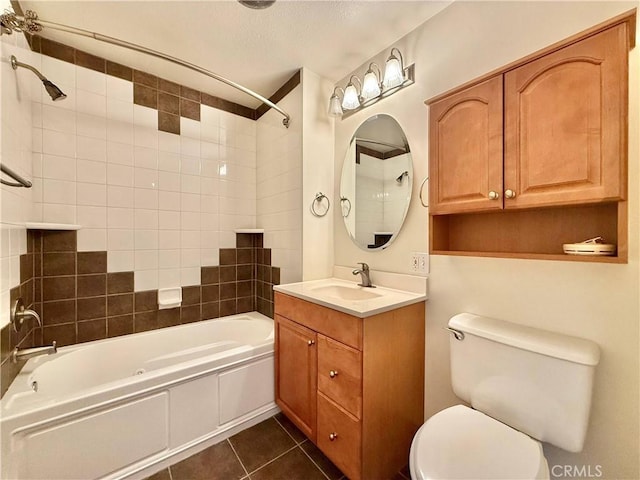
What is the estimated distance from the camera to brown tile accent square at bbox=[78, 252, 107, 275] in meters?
1.85

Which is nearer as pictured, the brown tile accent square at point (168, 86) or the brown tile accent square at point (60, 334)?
the brown tile accent square at point (60, 334)

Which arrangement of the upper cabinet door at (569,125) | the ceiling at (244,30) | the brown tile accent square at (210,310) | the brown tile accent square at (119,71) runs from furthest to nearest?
the brown tile accent square at (210,310)
the brown tile accent square at (119,71)
the ceiling at (244,30)
the upper cabinet door at (569,125)

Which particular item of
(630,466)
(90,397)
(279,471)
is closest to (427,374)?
(630,466)

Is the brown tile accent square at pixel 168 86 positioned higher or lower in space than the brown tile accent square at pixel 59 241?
higher

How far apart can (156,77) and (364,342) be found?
101 inches

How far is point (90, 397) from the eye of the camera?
122 centimetres

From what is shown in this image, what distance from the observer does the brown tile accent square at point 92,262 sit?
1848 millimetres

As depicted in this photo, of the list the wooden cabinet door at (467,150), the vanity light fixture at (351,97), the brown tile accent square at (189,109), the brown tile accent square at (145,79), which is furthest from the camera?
the brown tile accent square at (189,109)

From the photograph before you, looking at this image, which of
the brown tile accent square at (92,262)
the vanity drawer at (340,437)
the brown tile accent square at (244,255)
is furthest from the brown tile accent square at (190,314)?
the vanity drawer at (340,437)

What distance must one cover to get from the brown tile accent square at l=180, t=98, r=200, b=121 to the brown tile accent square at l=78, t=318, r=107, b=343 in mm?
1794

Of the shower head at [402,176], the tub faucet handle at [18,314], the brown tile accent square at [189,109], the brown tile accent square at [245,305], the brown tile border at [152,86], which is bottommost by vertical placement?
the brown tile accent square at [245,305]

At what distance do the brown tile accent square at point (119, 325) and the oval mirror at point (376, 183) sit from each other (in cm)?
188

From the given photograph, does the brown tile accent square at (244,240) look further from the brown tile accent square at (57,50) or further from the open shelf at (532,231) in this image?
the open shelf at (532,231)

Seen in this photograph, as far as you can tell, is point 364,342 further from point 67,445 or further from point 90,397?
point 67,445
